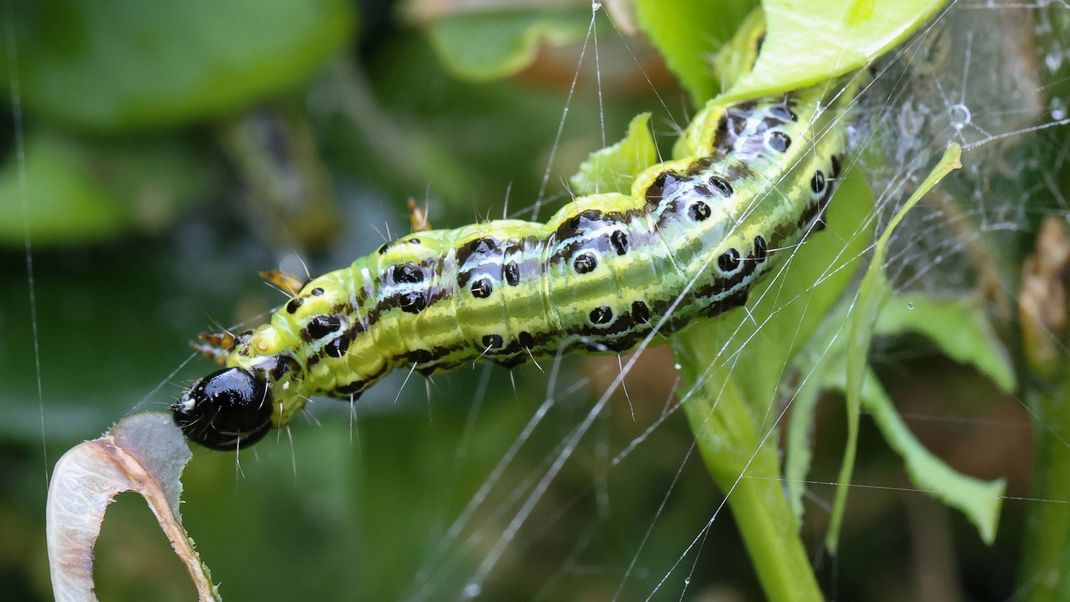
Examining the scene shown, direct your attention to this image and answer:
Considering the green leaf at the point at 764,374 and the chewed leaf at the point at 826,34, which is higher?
the chewed leaf at the point at 826,34

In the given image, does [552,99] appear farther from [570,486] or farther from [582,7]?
[570,486]

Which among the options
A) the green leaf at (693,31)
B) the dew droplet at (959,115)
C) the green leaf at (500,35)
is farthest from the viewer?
the green leaf at (500,35)

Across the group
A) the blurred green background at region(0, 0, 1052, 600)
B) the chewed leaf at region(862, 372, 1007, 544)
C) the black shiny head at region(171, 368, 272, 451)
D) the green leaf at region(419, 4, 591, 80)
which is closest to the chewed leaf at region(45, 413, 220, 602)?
the black shiny head at region(171, 368, 272, 451)

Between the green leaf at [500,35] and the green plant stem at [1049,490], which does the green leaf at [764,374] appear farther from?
the green leaf at [500,35]

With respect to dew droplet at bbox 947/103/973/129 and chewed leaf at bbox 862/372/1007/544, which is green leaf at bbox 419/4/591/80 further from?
chewed leaf at bbox 862/372/1007/544

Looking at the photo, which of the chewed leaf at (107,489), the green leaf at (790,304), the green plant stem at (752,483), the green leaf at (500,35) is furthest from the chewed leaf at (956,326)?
the chewed leaf at (107,489)

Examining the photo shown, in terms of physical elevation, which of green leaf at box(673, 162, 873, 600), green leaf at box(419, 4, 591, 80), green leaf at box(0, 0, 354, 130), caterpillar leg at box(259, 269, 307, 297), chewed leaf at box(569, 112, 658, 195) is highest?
green leaf at box(0, 0, 354, 130)

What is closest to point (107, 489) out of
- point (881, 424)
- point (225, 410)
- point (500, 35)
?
point (225, 410)

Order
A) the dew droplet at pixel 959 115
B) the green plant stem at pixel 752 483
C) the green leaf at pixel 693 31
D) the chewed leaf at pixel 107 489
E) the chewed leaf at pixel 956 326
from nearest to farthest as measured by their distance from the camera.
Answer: the chewed leaf at pixel 107 489 < the green plant stem at pixel 752 483 < the green leaf at pixel 693 31 < the dew droplet at pixel 959 115 < the chewed leaf at pixel 956 326

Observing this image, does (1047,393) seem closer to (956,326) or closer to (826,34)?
(956,326)
